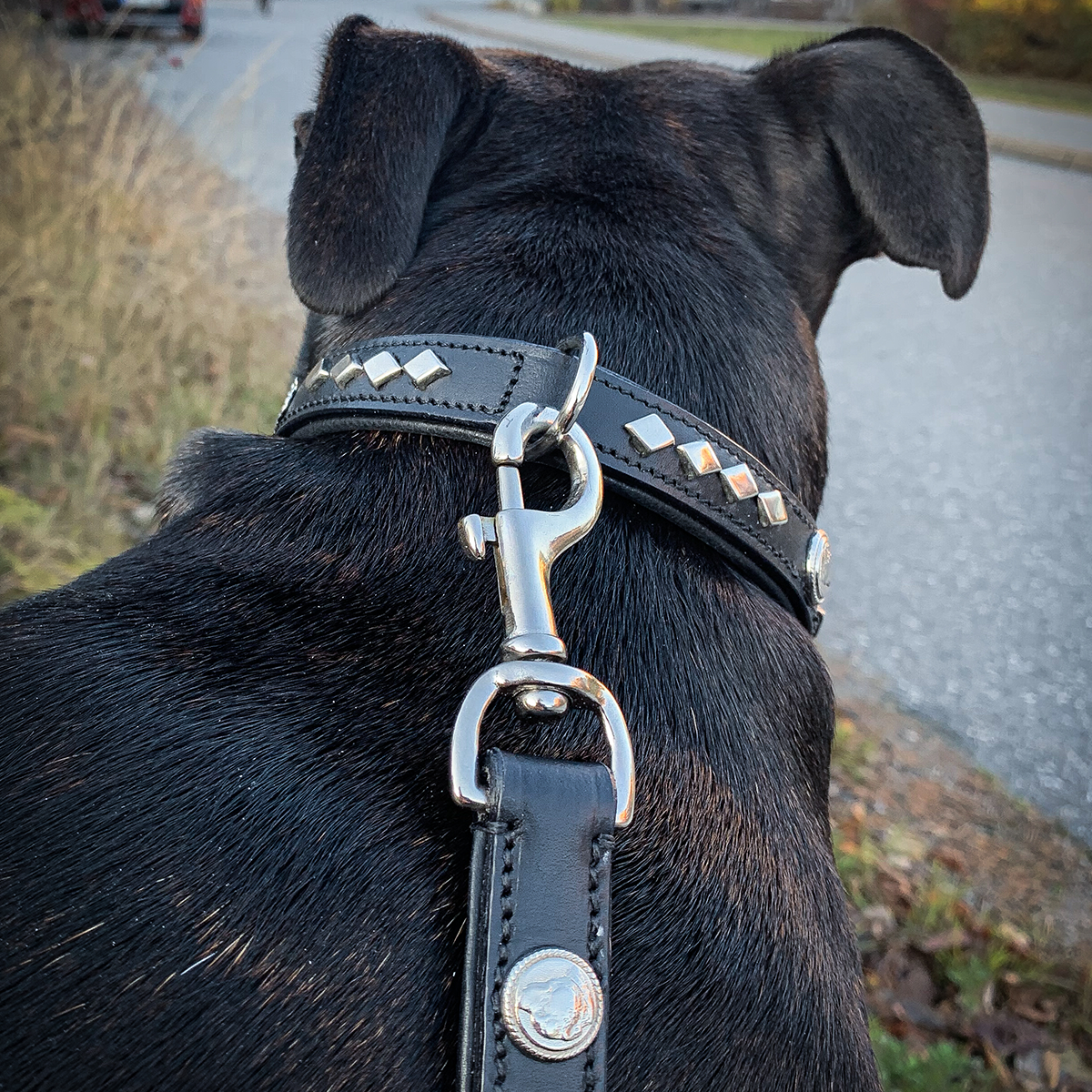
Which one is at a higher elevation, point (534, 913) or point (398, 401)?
point (398, 401)

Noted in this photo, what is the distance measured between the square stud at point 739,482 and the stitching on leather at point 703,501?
0.07 ft

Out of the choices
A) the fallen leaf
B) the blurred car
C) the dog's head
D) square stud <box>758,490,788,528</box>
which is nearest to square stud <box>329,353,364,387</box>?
the dog's head

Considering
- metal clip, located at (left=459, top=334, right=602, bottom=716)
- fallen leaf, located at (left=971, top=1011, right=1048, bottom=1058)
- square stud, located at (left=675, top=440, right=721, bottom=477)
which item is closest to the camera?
metal clip, located at (left=459, top=334, right=602, bottom=716)

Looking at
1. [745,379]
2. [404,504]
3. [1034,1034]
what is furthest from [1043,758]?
[404,504]

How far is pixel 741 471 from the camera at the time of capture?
4.12 ft

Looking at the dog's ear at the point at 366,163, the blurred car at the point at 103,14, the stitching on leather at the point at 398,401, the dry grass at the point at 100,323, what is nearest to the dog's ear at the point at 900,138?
the dog's ear at the point at 366,163

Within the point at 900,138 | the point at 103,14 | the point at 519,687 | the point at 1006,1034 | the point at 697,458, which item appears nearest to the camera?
the point at 519,687

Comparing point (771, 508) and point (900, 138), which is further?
point (900, 138)

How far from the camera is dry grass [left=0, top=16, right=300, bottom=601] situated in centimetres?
310

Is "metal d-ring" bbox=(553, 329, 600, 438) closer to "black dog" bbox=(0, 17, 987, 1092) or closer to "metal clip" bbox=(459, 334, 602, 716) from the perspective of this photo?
"metal clip" bbox=(459, 334, 602, 716)

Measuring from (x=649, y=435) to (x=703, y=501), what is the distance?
0.33 feet

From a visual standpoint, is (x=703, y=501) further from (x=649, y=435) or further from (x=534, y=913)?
(x=534, y=913)

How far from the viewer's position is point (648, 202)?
4.93ft

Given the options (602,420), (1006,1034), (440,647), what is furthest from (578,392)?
(1006,1034)
